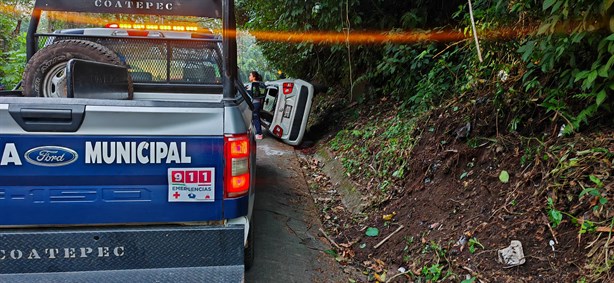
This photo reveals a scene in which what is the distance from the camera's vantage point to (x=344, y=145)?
24.3 ft

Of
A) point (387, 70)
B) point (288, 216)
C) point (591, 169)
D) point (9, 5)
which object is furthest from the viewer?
point (9, 5)

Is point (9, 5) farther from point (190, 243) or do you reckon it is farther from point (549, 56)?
point (549, 56)

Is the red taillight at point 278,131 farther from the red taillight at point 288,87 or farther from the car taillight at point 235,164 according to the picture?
the car taillight at point 235,164

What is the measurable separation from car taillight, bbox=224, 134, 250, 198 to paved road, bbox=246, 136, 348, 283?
126 cm

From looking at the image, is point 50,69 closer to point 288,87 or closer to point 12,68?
point 288,87

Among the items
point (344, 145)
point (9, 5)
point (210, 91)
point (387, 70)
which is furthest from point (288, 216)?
point (9, 5)

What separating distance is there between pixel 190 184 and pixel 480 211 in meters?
2.35

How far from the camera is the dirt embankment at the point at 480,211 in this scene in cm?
286

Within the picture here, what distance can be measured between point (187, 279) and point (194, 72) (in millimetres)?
2786

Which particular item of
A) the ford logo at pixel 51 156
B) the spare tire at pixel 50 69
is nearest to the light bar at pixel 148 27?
the spare tire at pixel 50 69

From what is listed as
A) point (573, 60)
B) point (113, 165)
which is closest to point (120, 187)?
point (113, 165)

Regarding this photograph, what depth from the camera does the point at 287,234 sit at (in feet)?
15.1

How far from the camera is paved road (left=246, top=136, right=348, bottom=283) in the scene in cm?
378

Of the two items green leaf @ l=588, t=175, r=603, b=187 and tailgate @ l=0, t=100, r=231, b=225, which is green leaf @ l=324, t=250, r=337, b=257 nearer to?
tailgate @ l=0, t=100, r=231, b=225
